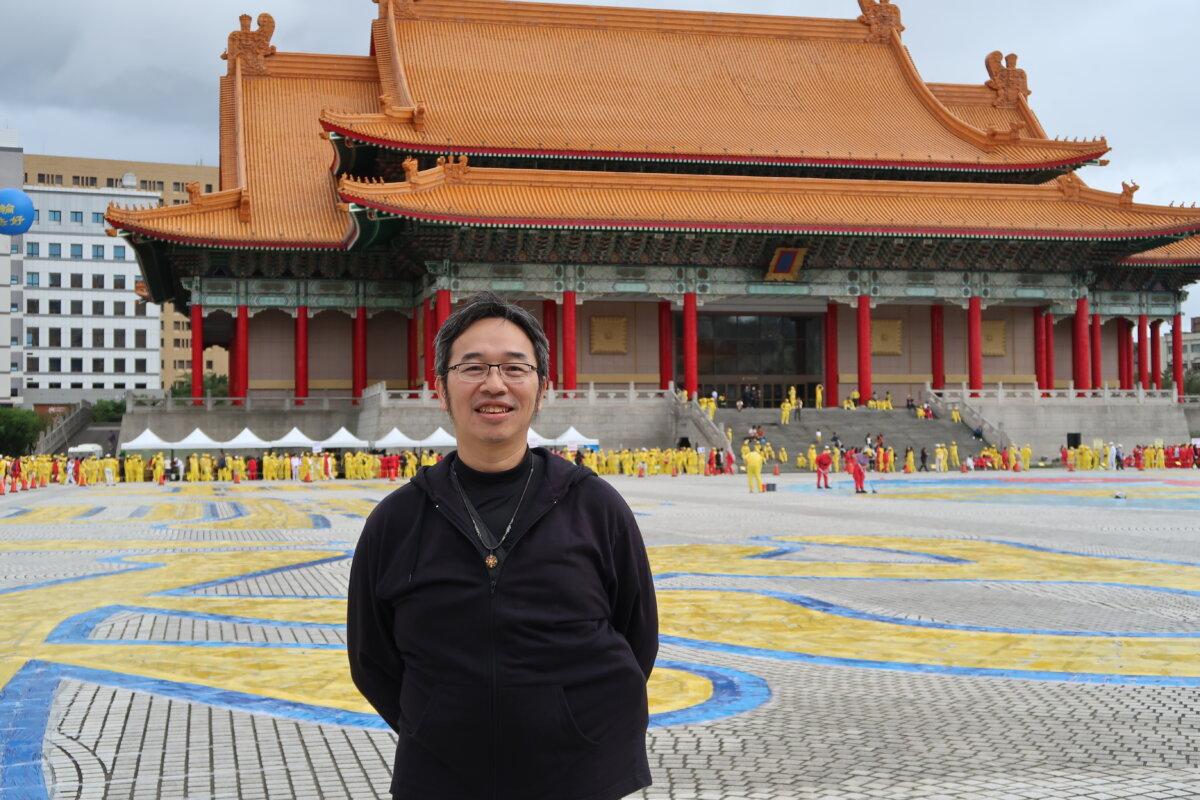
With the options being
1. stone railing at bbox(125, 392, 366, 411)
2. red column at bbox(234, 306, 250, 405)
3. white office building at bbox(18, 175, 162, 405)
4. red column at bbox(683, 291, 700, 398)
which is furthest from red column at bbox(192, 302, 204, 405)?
white office building at bbox(18, 175, 162, 405)

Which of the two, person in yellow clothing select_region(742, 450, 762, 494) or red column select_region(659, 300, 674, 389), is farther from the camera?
red column select_region(659, 300, 674, 389)

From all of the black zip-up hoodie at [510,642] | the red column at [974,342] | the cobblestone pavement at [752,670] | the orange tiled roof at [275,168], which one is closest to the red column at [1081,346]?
the red column at [974,342]

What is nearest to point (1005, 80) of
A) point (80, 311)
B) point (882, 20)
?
point (882, 20)

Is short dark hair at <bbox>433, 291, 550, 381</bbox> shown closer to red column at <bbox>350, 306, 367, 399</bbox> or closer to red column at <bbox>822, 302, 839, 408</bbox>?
red column at <bbox>350, 306, 367, 399</bbox>

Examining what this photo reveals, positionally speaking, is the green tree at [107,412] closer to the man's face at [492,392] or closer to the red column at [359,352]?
the red column at [359,352]

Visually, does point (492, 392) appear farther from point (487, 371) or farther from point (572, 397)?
point (572, 397)

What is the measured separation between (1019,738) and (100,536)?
16.3 metres

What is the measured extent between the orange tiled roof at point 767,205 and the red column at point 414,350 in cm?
723

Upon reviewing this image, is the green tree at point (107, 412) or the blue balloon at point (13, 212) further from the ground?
the blue balloon at point (13, 212)

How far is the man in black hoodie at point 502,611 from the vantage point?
333cm

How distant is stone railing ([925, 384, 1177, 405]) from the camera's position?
48.2 m

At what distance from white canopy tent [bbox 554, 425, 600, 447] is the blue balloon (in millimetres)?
21212

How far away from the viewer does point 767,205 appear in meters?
50.8

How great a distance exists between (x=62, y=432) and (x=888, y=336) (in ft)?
132
